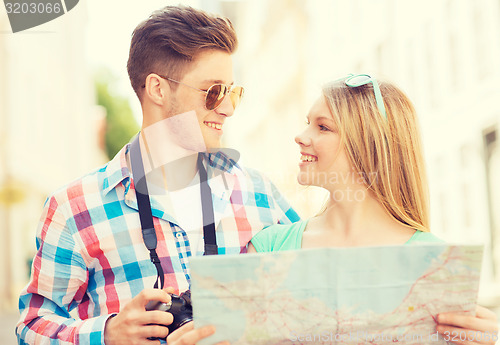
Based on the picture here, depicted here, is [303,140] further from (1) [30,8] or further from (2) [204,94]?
(1) [30,8]

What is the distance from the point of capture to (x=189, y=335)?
156 centimetres

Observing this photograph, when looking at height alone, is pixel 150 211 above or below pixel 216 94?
below

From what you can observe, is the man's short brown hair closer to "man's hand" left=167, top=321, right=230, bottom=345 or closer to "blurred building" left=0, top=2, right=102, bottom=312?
"man's hand" left=167, top=321, right=230, bottom=345

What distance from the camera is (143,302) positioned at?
1.70 meters

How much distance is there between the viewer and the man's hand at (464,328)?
64.5 inches

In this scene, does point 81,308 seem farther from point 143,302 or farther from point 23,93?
point 23,93

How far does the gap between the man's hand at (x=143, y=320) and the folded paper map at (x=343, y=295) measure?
16 cm

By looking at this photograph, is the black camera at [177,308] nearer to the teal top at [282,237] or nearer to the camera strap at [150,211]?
the camera strap at [150,211]

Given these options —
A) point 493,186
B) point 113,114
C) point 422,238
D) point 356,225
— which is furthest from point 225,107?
point 113,114

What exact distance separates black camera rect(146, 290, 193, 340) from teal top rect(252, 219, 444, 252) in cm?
50

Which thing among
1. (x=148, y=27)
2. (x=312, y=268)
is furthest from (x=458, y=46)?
(x=312, y=268)

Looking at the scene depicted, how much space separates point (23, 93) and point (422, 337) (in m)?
12.6

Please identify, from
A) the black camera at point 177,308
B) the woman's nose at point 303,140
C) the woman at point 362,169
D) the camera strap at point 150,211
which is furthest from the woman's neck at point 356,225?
the black camera at point 177,308

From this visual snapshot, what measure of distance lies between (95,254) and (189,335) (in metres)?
0.71
